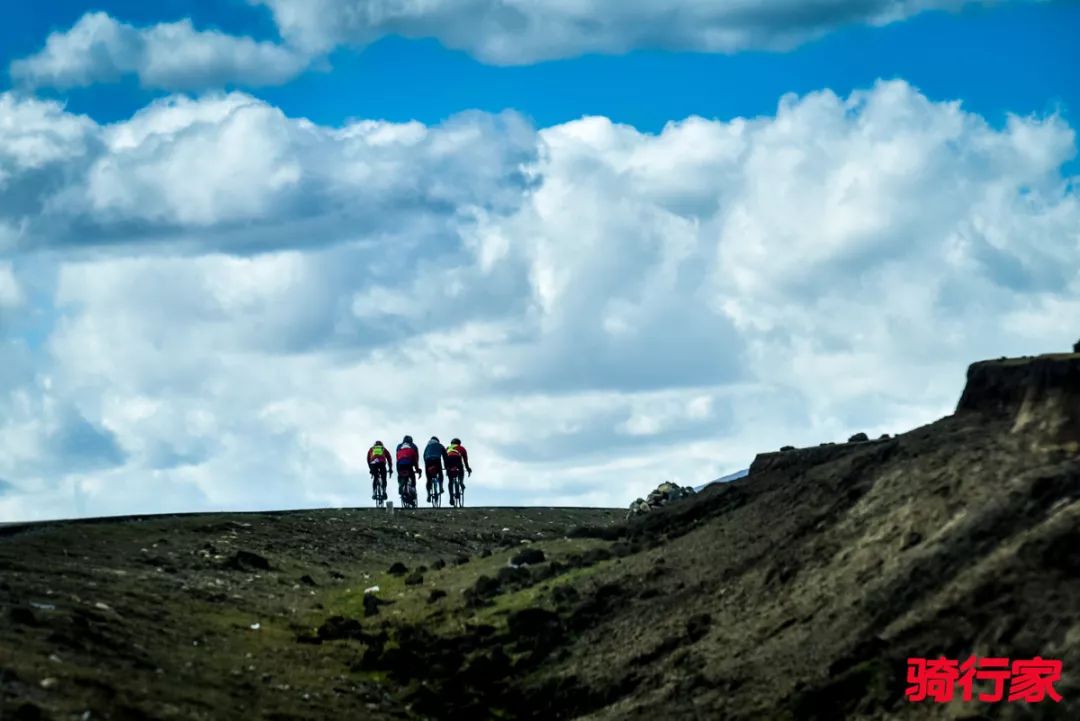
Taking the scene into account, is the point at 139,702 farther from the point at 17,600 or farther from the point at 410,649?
the point at 410,649

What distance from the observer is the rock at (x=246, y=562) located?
45.1 metres

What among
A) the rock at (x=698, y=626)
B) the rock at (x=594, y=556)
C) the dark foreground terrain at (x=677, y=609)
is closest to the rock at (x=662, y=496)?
the dark foreground terrain at (x=677, y=609)

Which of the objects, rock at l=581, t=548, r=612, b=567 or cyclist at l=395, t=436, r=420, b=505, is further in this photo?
cyclist at l=395, t=436, r=420, b=505

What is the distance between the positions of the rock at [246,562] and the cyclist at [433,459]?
1956cm

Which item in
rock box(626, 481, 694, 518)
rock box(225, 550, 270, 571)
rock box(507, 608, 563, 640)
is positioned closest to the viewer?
rock box(507, 608, 563, 640)

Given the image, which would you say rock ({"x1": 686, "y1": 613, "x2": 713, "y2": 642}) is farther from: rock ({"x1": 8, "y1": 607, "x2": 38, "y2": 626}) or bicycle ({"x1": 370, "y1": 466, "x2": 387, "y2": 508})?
bicycle ({"x1": 370, "y1": 466, "x2": 387, "y2": 508})

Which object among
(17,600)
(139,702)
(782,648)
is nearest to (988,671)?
(782,648)

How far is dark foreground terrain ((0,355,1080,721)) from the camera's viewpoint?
2494 centimetres

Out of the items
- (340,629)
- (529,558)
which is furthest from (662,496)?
(340,629)

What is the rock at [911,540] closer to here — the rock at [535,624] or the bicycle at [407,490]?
the rock at [535,624]
